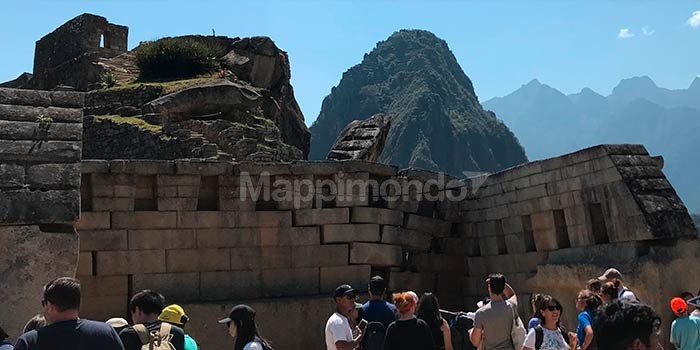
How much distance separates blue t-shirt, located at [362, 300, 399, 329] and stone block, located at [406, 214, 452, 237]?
4663mm

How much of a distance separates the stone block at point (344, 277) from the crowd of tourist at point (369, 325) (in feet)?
8.80

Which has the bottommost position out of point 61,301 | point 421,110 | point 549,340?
point 549,340

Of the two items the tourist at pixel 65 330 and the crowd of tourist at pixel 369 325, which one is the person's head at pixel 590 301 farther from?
the tourist at pixel 65 330

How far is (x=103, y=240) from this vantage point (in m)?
9.80

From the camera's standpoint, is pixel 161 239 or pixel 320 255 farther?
pixel 320 255

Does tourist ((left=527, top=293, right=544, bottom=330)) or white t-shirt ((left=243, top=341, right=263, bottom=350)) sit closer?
white t-shirt ((left=243, top=341, right=263, bottom=350))

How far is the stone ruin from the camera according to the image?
9.56 m

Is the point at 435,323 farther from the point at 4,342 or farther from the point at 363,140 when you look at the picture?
the point at 363,140

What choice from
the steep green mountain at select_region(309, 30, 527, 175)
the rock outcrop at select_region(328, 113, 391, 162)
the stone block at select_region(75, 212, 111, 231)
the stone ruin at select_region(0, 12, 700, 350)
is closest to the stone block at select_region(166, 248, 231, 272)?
the stone ruin at select_region(0, 12, 700, 350)

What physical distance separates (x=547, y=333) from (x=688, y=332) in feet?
4.60

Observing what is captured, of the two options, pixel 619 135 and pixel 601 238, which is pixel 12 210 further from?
pixel 619 135

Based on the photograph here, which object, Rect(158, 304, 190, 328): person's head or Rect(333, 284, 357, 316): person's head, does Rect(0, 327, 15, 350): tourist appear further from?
Rect(333, 284, 357, 316): person's head

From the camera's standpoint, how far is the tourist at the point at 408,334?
609 cm

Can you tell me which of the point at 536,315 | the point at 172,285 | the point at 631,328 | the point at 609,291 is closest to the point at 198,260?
the point at 172,285
